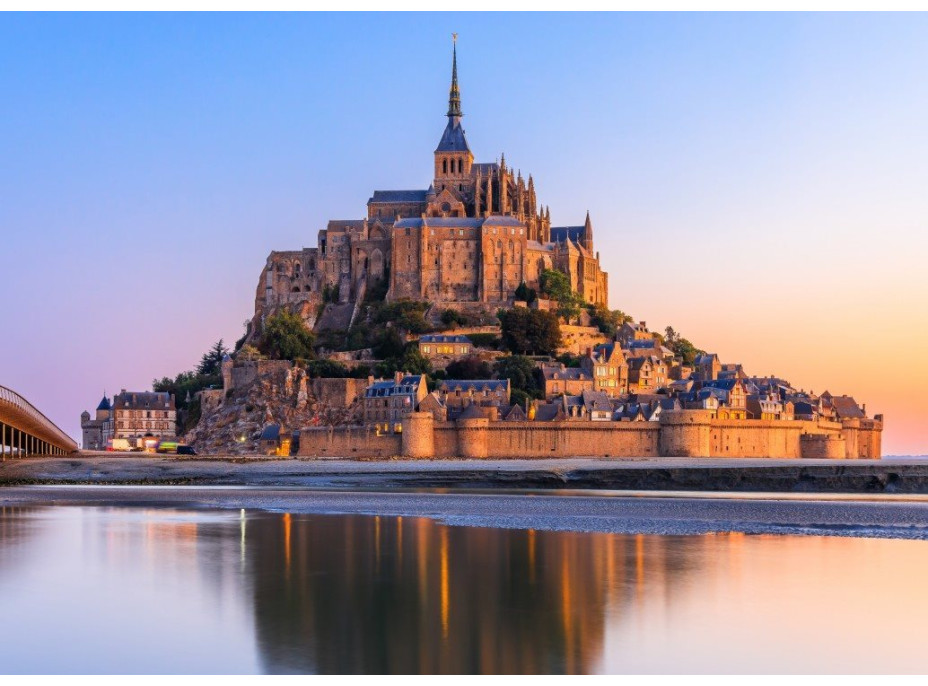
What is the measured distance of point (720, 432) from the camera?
62.3 metres

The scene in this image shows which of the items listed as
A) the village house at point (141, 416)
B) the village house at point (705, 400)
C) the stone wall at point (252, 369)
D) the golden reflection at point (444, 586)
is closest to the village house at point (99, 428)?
the village house at point (141, 416)

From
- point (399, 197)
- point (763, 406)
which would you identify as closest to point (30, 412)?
point (763, 406)

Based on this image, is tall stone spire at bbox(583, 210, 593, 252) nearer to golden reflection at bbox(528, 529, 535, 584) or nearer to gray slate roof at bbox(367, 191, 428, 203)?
gray slate roof at bbox(367, 191, 428, 203)

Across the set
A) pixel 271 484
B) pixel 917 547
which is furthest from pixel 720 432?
pixel 917 547

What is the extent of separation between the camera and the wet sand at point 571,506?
27734mm

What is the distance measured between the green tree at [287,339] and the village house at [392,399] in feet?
33.0

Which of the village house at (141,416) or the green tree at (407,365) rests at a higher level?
the green tree at (407,365)

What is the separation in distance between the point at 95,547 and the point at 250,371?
159 feet

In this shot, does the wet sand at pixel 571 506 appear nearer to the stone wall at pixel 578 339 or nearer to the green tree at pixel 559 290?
the stone wall at pixel 578 339

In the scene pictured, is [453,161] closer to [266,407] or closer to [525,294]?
[525,294]

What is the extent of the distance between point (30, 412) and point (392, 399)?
22.1 meters

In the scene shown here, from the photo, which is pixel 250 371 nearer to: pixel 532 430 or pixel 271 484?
pixel 532 430

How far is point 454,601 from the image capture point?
17.5m

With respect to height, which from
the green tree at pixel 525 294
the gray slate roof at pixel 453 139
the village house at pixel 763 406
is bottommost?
the village house at pixel 763 406
